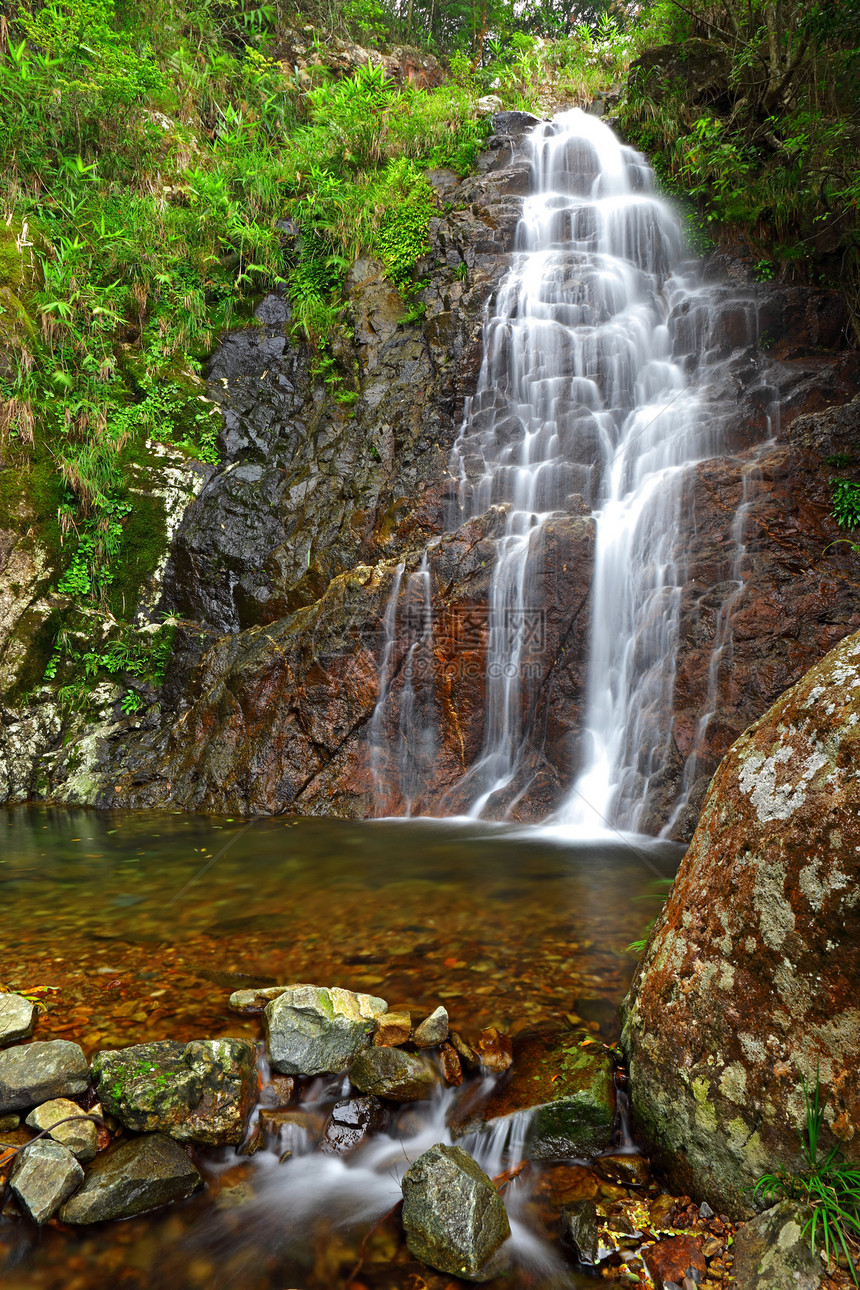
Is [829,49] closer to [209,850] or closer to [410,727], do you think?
[410,727]

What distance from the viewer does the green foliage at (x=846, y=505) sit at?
6.25 m

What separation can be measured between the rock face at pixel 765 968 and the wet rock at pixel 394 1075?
0.80 metres

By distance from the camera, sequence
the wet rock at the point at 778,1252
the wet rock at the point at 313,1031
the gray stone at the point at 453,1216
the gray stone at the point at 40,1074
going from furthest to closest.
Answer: the wet rock at the point at 313,1031, the gray stone at the point at 40,1074, the gray stone at the point at 453,1216, the wet rock at the point at 778,1252

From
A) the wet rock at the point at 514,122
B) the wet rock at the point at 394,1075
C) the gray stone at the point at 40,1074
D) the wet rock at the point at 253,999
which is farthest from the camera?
the wet rock at the point at 514,122

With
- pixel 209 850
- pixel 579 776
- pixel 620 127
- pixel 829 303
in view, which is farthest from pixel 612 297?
pixel 209 850

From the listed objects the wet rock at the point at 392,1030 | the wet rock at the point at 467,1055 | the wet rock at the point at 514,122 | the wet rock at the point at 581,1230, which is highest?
the wet rock at the point at 514,122

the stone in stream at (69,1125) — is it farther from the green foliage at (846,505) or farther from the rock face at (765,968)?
the green foliage at (846,505)

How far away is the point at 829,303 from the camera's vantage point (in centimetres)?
903

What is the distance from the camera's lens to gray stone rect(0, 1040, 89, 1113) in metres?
2.34

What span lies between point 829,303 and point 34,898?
37.9 feet

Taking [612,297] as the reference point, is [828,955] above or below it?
below

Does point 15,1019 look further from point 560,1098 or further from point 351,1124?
point 560,1098

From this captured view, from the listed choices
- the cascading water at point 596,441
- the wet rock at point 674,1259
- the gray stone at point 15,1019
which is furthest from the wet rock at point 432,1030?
the cascading water at point 596,441

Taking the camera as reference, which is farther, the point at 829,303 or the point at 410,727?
the point at 829,303
